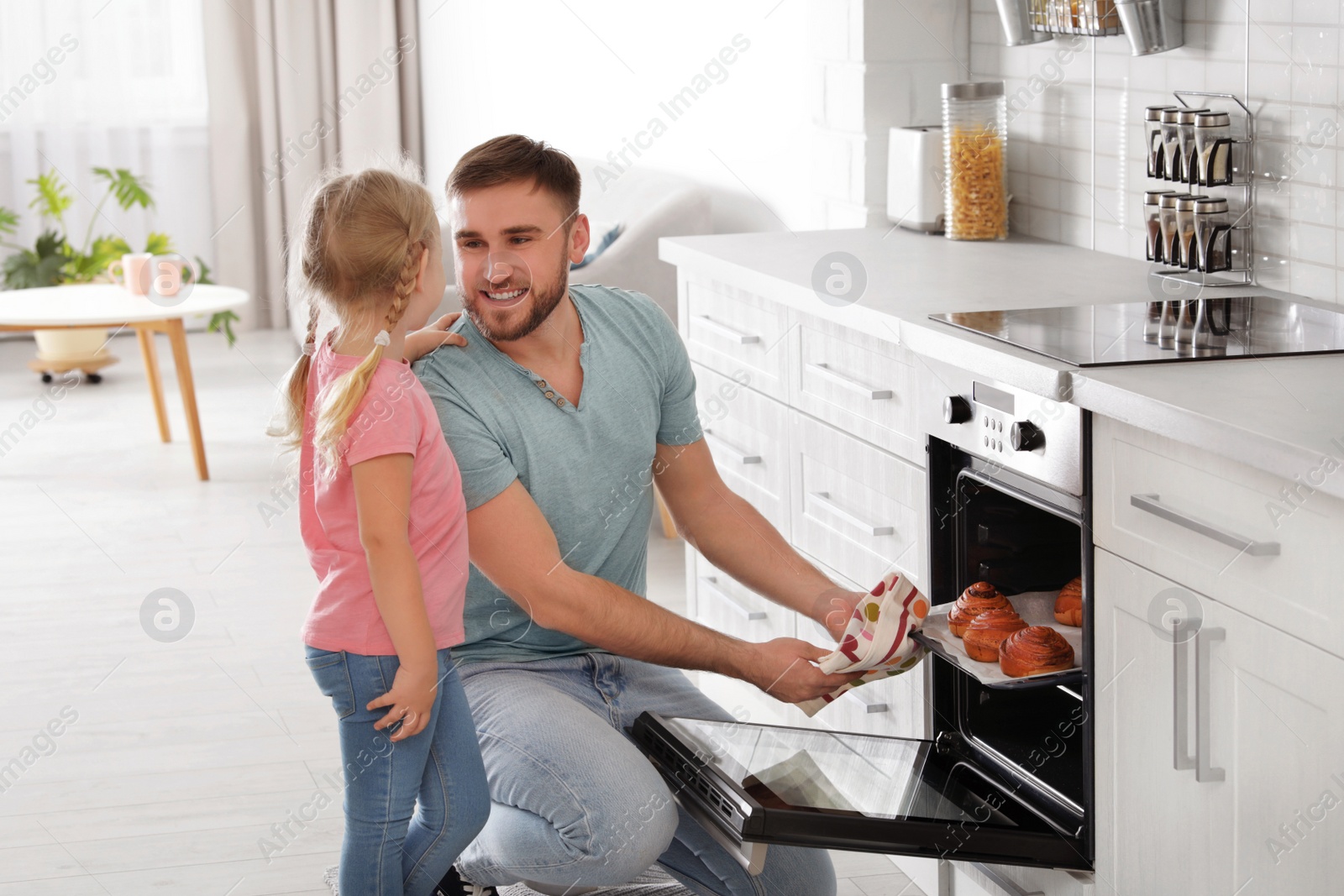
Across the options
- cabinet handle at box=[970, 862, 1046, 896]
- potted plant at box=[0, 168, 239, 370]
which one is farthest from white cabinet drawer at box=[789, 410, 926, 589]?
potted plant at box=[0, 168, 239, 370]

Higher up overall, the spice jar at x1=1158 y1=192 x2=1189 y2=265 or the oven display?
the spice jar at x1=1158 y1=192 x2=1189 y2=265

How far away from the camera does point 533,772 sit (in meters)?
A: 1.58

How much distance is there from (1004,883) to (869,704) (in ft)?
1.25

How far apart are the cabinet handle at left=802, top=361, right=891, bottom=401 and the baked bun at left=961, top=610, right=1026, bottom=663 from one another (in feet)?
1.35

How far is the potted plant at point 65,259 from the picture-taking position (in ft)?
18.8

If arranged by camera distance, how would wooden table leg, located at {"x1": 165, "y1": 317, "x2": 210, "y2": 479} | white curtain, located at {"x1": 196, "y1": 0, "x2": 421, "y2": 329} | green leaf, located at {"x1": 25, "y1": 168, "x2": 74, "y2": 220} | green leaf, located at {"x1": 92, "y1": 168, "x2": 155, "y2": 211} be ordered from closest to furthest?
wooden table leg, located at {"x1": 165, "y1": 317, "x2": 210, "y2": 479} → green leaf, located at {"x1": 92, "y1": 168, "x2": 155, "y2": 211} → green leaf, located at {"x1": 25, "y1": 168, "x2": 74, "y2": 220} → white curtain, located at {"x1": 196, "y1": 0, "x2": 421, "y2": 329}

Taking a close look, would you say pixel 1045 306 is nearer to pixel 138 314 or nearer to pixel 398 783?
pixel 398 783

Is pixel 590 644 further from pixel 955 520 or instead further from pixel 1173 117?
pixel 1173 117

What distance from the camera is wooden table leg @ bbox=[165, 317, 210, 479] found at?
4426mm

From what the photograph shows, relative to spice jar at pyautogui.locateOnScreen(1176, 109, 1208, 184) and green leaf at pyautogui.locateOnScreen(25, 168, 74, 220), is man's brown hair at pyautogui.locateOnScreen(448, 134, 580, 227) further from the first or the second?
green leaf at pyautogui.locateOnScreen(25, 168, 74, 220)

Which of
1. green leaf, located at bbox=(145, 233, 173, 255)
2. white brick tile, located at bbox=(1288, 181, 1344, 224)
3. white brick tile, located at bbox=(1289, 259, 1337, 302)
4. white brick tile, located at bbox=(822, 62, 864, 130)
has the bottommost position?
green leaf, located at bbox=(145, 233, 173, 255)

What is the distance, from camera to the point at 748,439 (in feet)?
8.33

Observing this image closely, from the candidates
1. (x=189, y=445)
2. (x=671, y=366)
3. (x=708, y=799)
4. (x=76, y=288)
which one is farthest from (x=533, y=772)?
(x=76, y=288)

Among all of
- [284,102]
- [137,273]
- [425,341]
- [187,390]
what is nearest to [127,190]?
[284,102]
